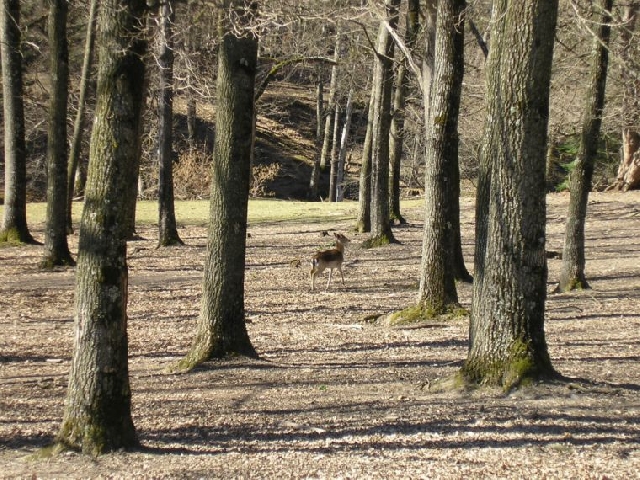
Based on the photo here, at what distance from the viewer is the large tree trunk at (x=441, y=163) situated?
11930mm

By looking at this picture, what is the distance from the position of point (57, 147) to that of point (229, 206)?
900cm

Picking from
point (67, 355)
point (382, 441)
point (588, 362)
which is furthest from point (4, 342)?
point (588, 362)

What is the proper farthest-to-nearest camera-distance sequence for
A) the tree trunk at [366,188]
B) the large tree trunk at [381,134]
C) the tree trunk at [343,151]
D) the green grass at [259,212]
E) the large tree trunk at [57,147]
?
1. the tree trunk at [343,151]
2. the green grass at [259,212]
3. the tree trunk at [366,188]
4. the large tree trunk at [381,134]
5. the large tree trunk at [57,147]

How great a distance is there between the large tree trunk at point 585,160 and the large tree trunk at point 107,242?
9.08m

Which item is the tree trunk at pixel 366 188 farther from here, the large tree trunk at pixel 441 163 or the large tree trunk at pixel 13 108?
the large tree trunk at pixel 441 163

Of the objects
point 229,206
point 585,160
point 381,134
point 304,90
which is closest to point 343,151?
point 304,90

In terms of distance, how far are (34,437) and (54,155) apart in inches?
425

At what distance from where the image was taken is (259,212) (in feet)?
98.3

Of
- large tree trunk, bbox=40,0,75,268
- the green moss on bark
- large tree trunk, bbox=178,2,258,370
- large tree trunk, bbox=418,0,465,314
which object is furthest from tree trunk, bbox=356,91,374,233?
the green moss on bark

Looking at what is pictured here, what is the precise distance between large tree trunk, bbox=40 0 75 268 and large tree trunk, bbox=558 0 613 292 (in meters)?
10.3

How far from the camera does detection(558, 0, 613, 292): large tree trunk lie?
1346cm

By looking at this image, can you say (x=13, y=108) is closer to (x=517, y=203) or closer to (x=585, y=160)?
(x=585, y=160)

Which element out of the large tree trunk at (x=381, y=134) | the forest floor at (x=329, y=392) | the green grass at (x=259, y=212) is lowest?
the forest floor at (x=329, y=392)

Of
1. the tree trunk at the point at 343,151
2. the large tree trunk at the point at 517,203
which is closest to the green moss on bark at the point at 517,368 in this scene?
the large tree trunk at the point at 517,203
